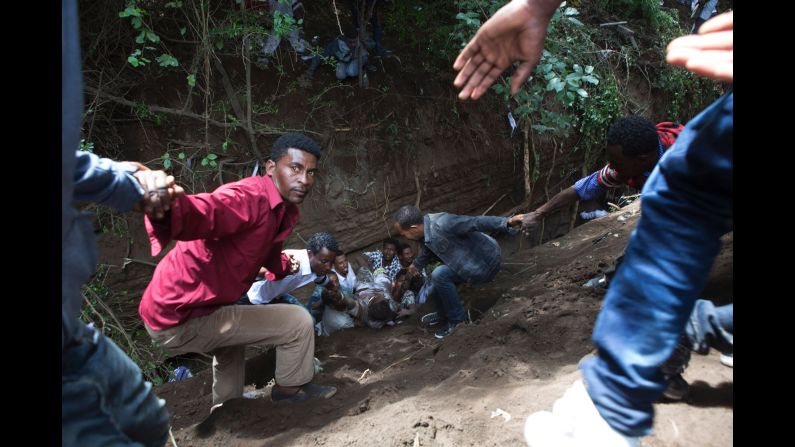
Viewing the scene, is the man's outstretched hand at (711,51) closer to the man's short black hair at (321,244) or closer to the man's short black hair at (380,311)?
the man's short black hair at (321,244)

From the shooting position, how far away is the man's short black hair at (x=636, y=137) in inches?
134

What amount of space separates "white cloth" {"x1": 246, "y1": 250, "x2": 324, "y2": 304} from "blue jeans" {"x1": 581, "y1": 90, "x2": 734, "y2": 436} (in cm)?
283

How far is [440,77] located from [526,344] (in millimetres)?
5204

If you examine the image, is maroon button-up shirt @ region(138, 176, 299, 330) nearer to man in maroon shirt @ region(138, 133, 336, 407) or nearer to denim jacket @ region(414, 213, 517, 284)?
man in maroon shirt @ region(138, 133, 336, 407)

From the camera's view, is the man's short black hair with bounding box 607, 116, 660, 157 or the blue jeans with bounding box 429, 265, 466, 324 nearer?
the man's short black hair with bounding box 607, 116, 660, 157

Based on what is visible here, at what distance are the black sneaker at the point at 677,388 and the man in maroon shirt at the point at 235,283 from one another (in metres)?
2.01

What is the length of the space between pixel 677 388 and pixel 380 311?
11.5 feet

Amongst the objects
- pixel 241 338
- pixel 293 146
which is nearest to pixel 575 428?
pixel 241 338

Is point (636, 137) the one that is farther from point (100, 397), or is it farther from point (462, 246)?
point (100, 397)

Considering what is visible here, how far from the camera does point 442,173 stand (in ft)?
24.6

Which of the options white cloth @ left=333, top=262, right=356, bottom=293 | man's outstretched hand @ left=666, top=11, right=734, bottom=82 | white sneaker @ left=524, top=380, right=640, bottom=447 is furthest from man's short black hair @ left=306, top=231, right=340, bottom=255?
man's outstretched hand @ left=666, top=11, right=734, bottom=82

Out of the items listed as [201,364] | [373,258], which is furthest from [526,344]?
[201,364]

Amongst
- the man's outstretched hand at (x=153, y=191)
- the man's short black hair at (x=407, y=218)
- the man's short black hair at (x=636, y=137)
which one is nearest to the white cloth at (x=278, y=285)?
the man's short black hair at (x=407, y=218)

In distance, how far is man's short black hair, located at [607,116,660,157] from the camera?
340 cm
